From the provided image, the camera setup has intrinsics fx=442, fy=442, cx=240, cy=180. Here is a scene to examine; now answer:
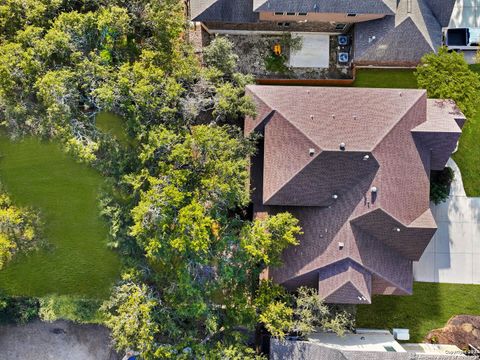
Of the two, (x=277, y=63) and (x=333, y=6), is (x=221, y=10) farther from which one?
(x=333, y=6)

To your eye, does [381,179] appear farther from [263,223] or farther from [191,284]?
[191,284]

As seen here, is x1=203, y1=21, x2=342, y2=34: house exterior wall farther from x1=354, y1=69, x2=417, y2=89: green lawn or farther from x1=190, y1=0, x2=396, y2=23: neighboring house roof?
x1=354, y1=69, x2=417, y2=89: green lawn

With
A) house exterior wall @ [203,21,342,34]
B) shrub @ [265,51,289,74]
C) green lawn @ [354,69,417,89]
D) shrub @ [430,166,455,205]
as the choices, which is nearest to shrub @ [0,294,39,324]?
house exterior wall @ [203,21,342,34]

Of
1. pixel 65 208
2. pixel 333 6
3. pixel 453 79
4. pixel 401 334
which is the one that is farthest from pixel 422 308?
pixel 65 208

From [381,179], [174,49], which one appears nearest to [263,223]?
[381,179]

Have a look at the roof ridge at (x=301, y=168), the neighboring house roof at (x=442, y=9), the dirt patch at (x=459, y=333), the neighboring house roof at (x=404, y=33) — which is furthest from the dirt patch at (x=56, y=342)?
the neighboring house roof at (x=442, y=9)
